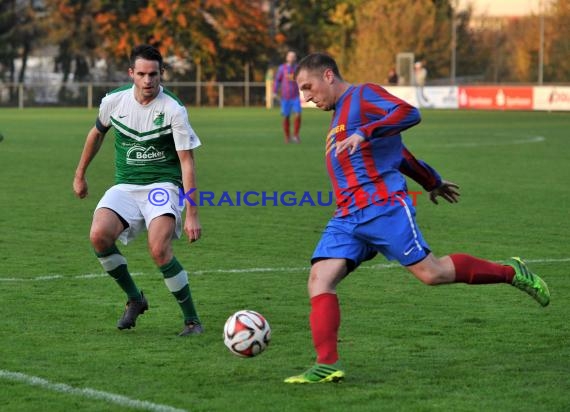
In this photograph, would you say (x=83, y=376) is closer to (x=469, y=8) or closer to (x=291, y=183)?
(x=291, y=183)

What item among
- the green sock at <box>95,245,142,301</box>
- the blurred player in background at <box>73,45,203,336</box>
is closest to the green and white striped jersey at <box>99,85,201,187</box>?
the blurred player in background at <box>73,45,203,336</box>

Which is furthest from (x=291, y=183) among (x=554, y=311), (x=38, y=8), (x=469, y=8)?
(x=469, y=8)

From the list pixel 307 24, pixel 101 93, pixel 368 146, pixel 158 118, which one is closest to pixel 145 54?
pixel 158 118

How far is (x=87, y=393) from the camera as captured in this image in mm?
6000

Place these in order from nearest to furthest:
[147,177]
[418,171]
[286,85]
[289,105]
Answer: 1. [418,171]
2. [147,177]
3. [289,105]
4. [286,85]

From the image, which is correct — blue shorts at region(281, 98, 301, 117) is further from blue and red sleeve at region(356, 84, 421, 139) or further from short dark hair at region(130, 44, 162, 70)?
blue and red sleeve at region(356, 84, 421, 139)

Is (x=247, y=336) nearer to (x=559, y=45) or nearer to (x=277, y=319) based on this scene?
(x=277, y=319)

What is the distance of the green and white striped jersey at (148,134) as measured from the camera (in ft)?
25.1

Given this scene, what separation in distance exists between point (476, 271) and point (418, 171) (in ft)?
2.20

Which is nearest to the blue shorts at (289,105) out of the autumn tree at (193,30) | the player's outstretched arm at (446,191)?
the player's outstretched arm at (446,191)

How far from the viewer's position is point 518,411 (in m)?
5.66

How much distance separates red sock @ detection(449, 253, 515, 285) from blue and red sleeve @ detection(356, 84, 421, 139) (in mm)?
789

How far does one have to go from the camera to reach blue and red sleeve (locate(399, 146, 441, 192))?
681cm

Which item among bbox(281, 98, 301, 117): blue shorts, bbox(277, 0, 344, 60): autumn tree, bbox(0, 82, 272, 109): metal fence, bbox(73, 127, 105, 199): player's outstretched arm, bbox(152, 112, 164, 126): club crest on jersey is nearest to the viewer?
bbox(152, 112, 164, 126): club crest on jersey
